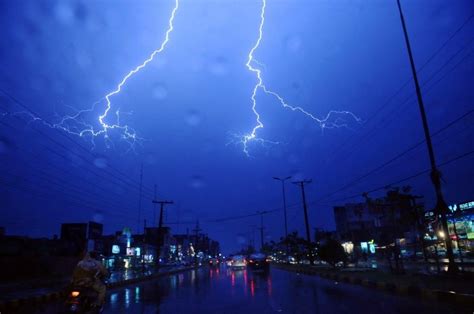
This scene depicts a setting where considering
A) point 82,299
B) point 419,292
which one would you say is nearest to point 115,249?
point 419,292

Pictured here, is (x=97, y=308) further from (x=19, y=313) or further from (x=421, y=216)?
(x=421, y=216)

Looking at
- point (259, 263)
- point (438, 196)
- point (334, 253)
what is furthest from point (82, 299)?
point (259, 263)

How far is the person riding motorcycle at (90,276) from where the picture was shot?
27.5 feet

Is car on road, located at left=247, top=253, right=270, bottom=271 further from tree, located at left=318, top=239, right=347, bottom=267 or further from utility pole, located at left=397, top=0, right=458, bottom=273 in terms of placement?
utility pole, located at left=397, top=0, right=458, bottom=273

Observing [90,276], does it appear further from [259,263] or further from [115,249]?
[115,249]

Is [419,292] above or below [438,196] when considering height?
below

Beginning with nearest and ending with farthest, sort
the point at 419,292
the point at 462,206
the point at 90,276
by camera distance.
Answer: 1. the point at 90,276
2. the point at 419,292
3. the point at 462,206

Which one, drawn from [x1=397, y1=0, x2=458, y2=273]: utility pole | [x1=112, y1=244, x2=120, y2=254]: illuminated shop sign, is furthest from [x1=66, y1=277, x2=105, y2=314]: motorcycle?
[x1=112, y1=244, x2=120, y2=254]: illuminated shop sign

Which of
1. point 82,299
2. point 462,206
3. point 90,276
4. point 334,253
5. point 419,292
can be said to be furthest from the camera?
point 462,206

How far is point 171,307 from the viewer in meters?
12.2

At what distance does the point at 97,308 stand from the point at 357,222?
78495 mm

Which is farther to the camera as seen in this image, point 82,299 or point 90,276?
point 90,276

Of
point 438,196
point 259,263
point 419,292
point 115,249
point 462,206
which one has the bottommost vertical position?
point 419,292

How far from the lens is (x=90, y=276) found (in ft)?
27.8
